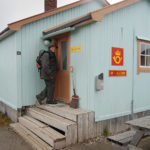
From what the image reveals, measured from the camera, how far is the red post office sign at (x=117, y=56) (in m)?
4.80

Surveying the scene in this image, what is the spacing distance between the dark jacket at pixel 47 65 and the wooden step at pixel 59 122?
45.3 inches

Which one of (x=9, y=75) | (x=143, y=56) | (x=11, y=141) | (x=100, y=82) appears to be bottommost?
(x=11, y=141)

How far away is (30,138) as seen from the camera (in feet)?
13.8

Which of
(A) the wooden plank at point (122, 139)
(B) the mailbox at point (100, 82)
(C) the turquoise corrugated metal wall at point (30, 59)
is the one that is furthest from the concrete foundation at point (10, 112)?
(A) the wooden plank at point (122, 139)

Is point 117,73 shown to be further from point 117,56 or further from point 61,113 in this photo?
point 61,113

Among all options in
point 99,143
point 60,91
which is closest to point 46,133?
point 99,143

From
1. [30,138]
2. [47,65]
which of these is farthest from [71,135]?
[47,65]

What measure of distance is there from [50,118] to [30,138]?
2.29 feet

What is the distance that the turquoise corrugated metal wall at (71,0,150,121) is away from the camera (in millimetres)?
4449

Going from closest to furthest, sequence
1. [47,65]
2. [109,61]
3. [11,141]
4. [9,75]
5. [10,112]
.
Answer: [11,141]
[109,61]
[47,65]
[10,112]
[9,75]

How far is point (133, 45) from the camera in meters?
5.30

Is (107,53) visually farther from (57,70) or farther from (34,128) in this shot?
(34,128)

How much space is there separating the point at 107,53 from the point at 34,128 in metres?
2.89

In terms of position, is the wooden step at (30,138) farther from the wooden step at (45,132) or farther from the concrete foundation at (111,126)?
the concrete foundation at (111,126)
